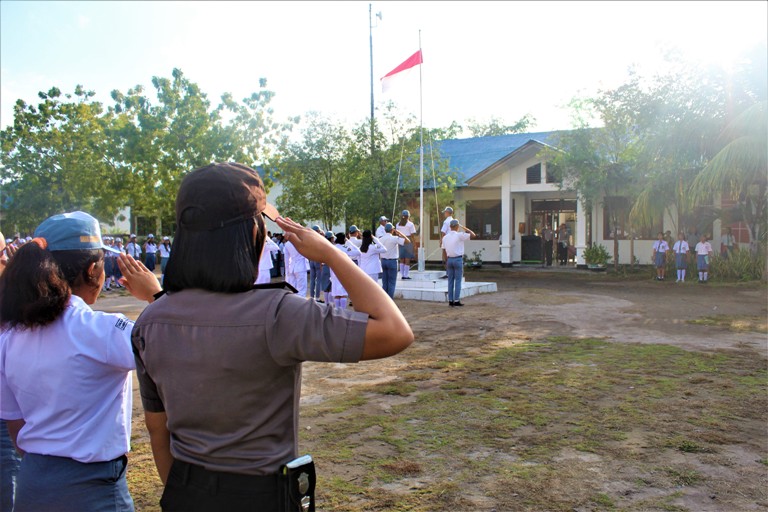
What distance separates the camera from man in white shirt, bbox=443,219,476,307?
13.3 metres

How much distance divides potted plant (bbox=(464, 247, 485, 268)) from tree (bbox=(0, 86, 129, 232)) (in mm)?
16669

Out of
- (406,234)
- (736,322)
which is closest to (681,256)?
(736,322)

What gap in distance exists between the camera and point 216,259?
5.32 feet

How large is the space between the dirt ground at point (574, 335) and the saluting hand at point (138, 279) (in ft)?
7.45

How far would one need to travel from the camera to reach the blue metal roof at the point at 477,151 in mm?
26703

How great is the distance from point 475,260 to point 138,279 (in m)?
24.1

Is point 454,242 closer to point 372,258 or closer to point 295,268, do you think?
point 372,258

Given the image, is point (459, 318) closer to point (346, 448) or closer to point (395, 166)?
point (346, 448)

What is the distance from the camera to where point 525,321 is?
11422 millimetres

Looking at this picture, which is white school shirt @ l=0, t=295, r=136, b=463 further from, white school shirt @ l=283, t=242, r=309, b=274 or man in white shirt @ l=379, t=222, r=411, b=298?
man in white shirt @ l=379, t=222, r=411, b=298

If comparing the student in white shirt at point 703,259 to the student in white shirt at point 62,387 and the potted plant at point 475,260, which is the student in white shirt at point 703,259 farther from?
the student in white shirt at point 62,387

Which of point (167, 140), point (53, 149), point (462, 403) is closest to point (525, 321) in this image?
point (462, 403)

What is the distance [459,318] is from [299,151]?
16.7 meters

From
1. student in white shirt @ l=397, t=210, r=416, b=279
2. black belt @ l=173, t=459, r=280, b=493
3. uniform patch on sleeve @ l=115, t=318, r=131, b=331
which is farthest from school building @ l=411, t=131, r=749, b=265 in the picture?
black belt @ l=173, t=459, r=280, b=493
